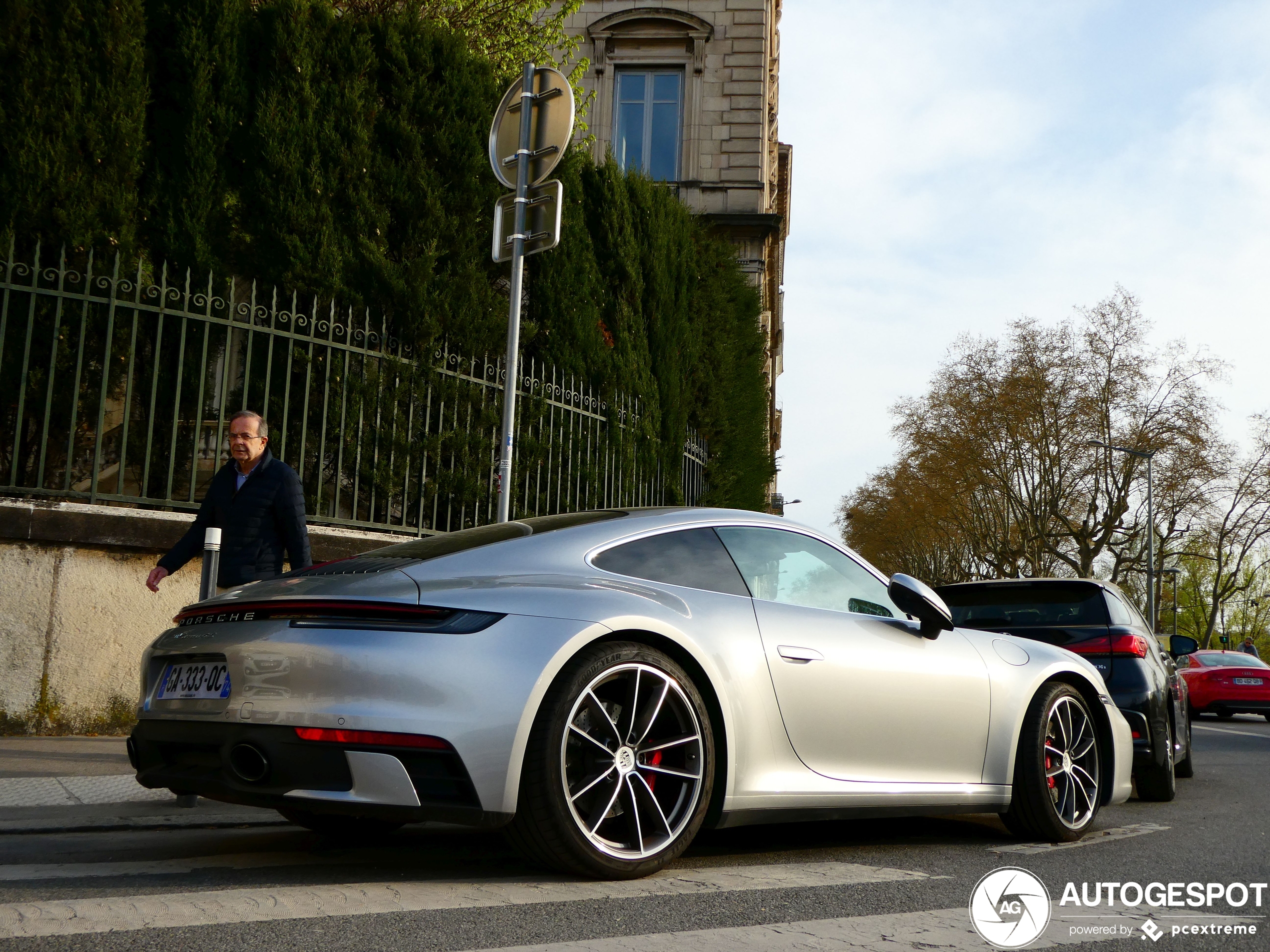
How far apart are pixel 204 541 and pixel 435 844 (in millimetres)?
2176

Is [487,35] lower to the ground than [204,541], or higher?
higher

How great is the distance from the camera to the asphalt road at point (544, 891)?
11.1ft

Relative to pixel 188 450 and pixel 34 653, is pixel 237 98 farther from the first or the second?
pixel 34 653

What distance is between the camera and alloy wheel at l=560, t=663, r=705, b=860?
13.3ft

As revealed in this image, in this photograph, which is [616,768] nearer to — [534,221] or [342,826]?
[342,826]

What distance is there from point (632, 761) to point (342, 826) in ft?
4.90

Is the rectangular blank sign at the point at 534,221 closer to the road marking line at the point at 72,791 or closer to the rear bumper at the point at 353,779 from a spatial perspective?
the road marking line at the point at 72,791

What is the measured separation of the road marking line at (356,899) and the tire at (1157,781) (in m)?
3.69

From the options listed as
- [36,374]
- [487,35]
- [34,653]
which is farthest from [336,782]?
[487,35]

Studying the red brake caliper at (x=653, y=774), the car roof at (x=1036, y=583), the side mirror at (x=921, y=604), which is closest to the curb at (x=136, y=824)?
the red brake caliper at (x=653, y=774)

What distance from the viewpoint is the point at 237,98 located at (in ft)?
31.7

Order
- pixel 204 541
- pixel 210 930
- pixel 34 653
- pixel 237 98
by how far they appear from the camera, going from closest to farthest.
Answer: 1. pixel 210 930
2. pixel 204 541
3. pixel 34 653
4. pixel 237 98

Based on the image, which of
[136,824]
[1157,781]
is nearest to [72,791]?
[136,824]

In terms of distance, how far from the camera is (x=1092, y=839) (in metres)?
5.79
